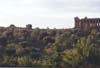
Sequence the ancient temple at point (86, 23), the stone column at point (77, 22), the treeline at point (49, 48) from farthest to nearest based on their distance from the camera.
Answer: the stone column at point (77, 22) → the ancient temple at point (86, 23) → the treeline at point (49, 48)

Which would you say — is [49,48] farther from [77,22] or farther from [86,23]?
[77,22]

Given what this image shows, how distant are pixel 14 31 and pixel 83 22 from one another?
15.9 m

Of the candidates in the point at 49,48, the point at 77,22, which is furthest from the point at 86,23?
the point at 49,48

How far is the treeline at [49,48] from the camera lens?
8100 cm

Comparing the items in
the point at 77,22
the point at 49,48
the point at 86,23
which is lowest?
the point at 49,48

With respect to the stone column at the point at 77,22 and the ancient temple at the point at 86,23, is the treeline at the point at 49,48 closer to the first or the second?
the ancient temple at the point at 86,23

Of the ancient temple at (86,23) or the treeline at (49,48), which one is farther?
the ancient temple at (86,23)

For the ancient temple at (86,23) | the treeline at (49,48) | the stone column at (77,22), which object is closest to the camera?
the treeline at (49,48)

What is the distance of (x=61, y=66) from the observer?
8019 centimetres

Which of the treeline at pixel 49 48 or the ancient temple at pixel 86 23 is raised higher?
the ancient temple at pixel 86 23

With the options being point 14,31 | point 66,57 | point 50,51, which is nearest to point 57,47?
point 50,51

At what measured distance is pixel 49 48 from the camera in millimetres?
92875

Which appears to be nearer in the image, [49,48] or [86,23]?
[49,48]

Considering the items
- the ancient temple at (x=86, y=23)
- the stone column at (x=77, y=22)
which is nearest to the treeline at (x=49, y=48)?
the ancient temple at (x=86, y=23)
